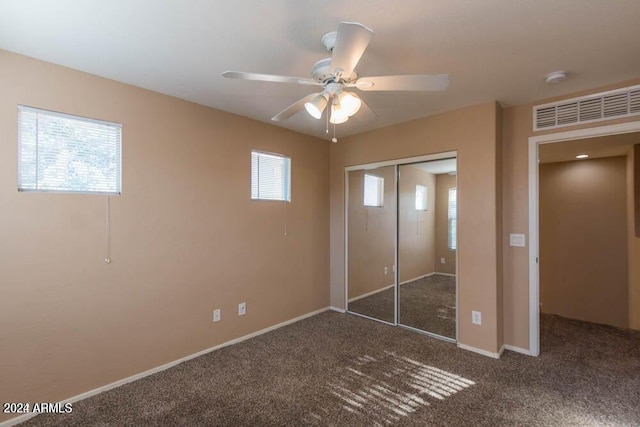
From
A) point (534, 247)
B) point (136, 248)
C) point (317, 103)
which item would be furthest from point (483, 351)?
point (136, 248)

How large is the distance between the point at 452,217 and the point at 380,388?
1.87m

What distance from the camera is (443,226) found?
3.35m

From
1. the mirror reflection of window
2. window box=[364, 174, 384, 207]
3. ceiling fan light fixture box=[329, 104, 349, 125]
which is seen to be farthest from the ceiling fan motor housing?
window box=[364, 174, 384, 207]

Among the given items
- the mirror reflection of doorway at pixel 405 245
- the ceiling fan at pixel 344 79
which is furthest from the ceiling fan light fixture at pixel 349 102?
the mirror reflection of doorway at pixel 405 245

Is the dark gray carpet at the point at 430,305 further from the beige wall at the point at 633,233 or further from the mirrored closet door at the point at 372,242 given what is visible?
the beige wall at the point at 633,233

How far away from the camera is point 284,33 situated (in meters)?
1.78

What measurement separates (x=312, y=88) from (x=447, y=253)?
7.27 ft

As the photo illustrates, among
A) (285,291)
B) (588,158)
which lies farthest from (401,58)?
(588,158)

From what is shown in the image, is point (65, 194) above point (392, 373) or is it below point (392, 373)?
above

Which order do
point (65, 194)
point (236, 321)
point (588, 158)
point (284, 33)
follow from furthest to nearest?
point (588, 158), point (236, 321), point (65, 194), point (284, 33)

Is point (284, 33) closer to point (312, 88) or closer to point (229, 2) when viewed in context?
point (229, 2)

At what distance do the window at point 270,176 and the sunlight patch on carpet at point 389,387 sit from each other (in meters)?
1.99

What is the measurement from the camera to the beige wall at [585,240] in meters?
3.69

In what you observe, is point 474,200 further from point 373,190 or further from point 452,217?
point 373,190
